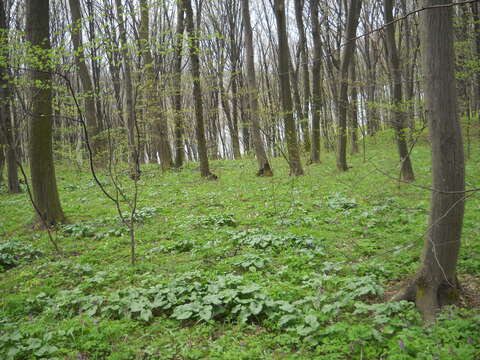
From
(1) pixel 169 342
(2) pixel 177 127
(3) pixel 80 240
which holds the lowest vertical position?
(1) pixel 169 342

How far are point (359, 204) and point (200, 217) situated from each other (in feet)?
11.4

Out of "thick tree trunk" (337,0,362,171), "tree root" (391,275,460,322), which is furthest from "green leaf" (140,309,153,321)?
"thick tree trunk" (337,0,362,171)

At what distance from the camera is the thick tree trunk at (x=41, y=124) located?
6723mm

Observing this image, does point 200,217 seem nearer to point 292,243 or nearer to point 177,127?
point 292,243

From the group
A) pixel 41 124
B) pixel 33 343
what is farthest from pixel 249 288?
pixel 41 124

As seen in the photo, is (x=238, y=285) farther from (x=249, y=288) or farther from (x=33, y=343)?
(x=33, y=343)

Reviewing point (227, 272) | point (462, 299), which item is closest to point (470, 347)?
point (462, 299)

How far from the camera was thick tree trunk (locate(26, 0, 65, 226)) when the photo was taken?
22.1 ft

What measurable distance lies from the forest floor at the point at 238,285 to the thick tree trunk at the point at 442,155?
0.29 m

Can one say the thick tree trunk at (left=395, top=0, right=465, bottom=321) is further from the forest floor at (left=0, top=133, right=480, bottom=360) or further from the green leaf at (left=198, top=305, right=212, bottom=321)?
the green leaf at (left=198, top=305, right=212, bottom=321)

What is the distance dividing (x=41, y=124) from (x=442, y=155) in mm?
7061

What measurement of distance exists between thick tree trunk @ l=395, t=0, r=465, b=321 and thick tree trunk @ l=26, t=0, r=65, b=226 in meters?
6.53

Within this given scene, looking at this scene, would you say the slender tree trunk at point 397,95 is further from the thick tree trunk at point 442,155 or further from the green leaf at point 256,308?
the green leaf at point 256,308

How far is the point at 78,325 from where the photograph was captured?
334 centimetres
